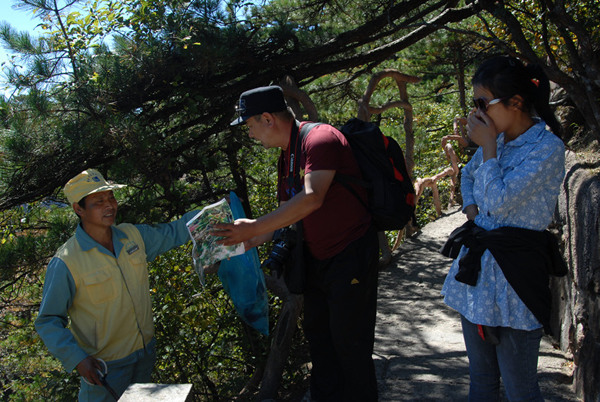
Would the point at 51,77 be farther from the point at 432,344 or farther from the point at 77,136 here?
the point at 432,344

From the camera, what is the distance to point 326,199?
2371mm

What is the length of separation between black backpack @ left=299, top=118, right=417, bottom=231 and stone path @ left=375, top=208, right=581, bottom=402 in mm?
1359

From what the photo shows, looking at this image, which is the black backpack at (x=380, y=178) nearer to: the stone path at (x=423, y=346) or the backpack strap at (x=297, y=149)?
the backpack strap at (x=297, y=149)

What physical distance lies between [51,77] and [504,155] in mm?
2651

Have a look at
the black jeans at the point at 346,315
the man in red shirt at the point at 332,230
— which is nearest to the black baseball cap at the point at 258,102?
the man in red shirt at the point at 332,230

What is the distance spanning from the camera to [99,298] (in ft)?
8.81

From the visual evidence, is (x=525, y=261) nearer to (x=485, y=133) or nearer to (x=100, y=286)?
(x=485, y=133)

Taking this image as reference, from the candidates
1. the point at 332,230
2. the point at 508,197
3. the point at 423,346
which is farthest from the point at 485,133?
the point at 423,346

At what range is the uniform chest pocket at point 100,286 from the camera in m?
2.66

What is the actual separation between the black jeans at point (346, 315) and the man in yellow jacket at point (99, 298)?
97cm

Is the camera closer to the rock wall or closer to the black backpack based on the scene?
the black backpack

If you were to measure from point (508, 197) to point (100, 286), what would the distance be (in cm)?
206

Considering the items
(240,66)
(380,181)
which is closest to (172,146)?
(240,66)

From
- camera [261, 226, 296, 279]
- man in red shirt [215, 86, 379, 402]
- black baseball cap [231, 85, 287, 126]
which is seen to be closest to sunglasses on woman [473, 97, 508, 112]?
man in red shirt [215, 86, 379, 402]
